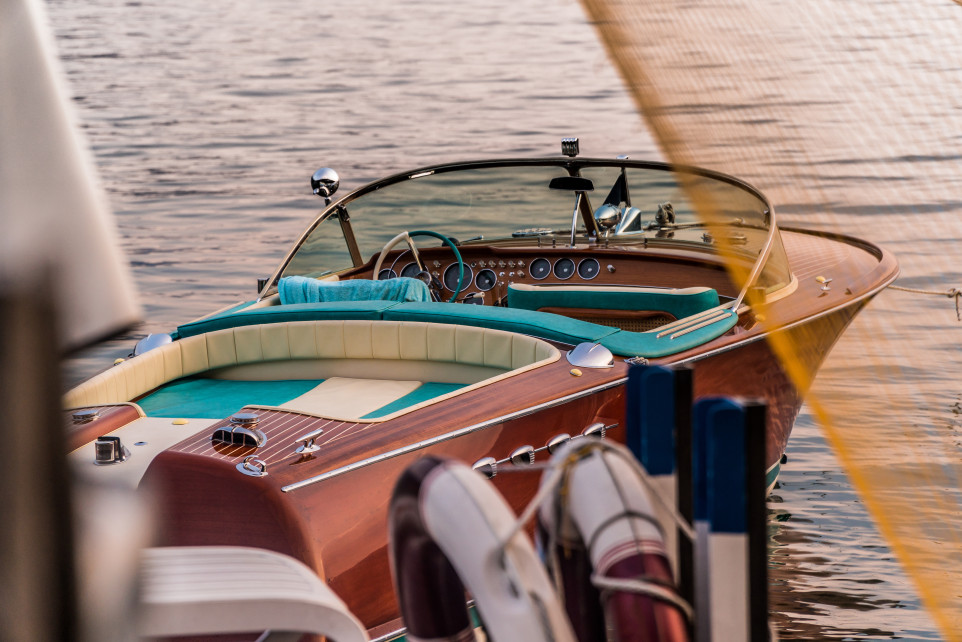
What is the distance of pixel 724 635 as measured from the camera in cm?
172

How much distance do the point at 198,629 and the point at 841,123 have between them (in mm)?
2019

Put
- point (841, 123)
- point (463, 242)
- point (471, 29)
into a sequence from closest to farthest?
1. point (841, 123)
2. point (463, 242)
3. point (471, 29)

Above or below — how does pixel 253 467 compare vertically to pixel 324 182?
below

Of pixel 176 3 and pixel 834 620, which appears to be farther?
pixel 176 3

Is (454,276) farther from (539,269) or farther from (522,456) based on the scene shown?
(522,456)

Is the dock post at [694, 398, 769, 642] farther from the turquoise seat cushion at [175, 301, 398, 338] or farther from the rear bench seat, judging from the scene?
the turquoise seat cushion at [175, 301, 398, 338]

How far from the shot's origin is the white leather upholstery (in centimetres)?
372

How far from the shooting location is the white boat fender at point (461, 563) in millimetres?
1521

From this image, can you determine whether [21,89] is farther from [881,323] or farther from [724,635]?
[881,323]

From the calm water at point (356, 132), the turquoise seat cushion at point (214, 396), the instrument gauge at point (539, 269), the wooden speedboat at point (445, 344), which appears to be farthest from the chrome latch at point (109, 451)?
the instrument gauge at point (539, 269)

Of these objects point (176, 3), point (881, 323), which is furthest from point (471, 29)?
point (881, 323)

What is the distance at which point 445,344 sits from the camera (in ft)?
12.6

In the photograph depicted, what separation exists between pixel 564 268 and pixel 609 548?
3635 millimetres

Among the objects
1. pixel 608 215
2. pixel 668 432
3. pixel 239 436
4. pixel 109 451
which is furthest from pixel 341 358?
pixel 668 432
